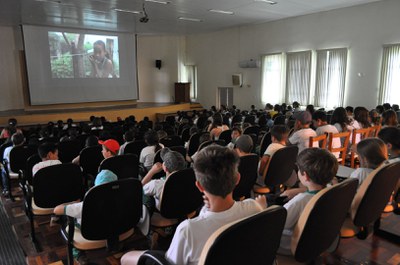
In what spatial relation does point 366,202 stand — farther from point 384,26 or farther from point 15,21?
point 15,21

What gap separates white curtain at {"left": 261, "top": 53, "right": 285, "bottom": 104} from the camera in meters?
11.2

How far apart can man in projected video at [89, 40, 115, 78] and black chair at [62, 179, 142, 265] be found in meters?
11.3

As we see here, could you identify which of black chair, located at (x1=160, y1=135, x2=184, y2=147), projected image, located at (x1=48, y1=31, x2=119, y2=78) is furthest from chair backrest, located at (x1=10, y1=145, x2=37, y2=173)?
projected image, located at (x1=48, y1=31, x2=119, y2=78)

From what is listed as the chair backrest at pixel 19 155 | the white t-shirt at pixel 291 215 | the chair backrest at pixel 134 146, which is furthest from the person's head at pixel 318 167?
the chair backrest at pixel 19 155

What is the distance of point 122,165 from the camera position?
130 inches

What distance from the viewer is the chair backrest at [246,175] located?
2865 mm

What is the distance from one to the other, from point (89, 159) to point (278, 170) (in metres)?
2.61

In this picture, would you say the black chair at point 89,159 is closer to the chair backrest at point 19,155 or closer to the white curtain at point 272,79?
the chair backrest at point 19,155

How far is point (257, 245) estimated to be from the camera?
1288mm

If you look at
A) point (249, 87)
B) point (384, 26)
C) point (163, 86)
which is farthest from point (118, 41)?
point (384, 26)

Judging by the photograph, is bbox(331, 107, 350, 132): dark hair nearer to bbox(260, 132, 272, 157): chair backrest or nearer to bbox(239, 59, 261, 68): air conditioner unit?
bbox(260, 132, 272, 157): chair backrest

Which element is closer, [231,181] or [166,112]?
[231,181]

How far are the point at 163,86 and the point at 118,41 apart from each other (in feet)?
12.4

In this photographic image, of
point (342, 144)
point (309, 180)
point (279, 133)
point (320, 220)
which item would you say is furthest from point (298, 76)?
point (320, 220)
